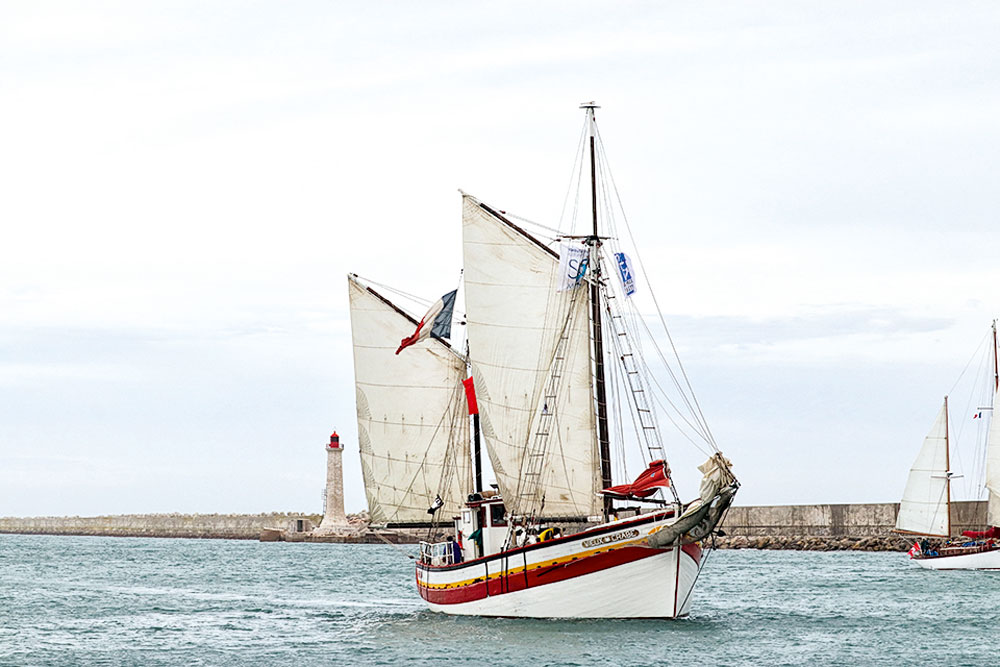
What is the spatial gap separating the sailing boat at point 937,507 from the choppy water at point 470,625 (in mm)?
1880

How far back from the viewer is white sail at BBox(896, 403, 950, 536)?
70000mm

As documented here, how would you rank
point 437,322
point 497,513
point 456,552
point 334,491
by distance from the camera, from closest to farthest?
point 497,513 < point 456,552 < point 437,322 < point 334,491

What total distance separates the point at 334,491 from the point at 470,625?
3103 inches

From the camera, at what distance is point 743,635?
35.4m

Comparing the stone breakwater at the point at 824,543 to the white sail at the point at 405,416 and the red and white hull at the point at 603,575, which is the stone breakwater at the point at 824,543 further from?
the red and white hull at the point at 603,575

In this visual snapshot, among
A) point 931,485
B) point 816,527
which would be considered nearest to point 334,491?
point 816,527

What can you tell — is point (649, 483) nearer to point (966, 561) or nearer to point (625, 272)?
point (625, 272)

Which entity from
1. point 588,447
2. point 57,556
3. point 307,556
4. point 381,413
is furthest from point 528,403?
point 57,556

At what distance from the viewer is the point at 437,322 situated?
43500mm

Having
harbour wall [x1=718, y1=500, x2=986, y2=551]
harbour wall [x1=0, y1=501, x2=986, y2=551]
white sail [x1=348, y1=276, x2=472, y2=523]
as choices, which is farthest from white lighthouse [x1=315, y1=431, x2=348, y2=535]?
white sail [x1=348, y1=276, x2=472, y2=523]

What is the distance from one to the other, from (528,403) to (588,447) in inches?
88.8

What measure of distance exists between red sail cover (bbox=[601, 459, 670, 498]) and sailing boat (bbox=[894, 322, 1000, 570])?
116 ft

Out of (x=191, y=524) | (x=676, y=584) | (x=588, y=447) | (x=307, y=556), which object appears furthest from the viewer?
(x=191, y=524)

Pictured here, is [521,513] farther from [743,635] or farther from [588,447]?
[743,635]
